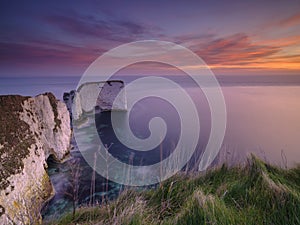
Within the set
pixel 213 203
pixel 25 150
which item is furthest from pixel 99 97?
pixel 213 203

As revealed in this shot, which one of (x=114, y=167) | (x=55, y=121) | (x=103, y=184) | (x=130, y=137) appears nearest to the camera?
(x=103, y=184)

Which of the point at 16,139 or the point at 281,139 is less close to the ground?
the point at 16,139

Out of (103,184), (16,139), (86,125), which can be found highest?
(16,139)

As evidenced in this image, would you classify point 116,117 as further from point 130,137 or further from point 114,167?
point 114,167

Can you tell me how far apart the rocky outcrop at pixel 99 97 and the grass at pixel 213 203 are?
1268 centimetres

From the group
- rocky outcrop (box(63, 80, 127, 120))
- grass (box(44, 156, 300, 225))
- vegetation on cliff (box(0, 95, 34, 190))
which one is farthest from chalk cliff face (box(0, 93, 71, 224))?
rocky outcrop (box(63, 80, 127, 120))

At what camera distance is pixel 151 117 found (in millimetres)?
17219

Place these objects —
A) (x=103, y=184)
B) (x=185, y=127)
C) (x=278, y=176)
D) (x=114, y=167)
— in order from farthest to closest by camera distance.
→ (x=185, y=127) < (x=114, y=167) < (x=103, y=184) < (x=278, y=176)

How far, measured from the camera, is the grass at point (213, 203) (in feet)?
6.67

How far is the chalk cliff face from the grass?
1.00 m

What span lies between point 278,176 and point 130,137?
30.0ft

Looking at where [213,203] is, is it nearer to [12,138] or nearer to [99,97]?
[12,138]

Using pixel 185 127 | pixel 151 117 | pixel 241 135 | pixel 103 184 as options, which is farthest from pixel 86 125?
pixel 241 135

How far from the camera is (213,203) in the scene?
Result: 2.12m
